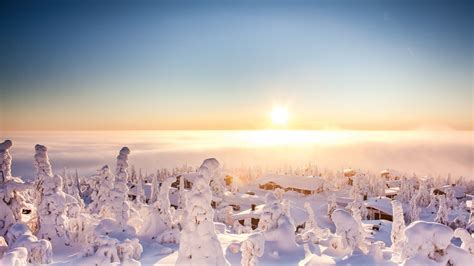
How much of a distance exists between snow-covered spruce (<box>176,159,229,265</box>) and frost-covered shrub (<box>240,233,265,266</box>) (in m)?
1.39

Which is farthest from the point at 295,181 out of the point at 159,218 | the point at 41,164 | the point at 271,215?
the point at 41,164

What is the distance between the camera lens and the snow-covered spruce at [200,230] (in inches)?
431

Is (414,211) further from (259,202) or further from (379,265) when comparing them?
(379,265)

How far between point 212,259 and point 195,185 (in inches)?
98.4

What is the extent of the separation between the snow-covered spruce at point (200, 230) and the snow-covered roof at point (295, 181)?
51303 millimetres

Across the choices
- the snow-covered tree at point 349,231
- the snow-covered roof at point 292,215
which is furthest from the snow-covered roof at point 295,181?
the snow-covered tree at point 349,231

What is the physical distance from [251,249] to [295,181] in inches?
2017

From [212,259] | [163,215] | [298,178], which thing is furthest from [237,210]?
[212,259]

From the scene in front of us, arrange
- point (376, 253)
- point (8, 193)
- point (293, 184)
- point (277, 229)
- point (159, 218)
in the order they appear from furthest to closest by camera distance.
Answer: point (293, 184), point (159, 218), point (277, 229), point (8, 193), point (376, 253)

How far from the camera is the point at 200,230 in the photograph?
11.1m

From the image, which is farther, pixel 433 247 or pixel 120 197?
pixel 120 197

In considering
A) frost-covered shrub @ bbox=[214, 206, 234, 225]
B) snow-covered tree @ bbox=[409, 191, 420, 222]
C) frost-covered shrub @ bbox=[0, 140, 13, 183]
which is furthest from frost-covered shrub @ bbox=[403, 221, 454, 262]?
snow-covered tree @ bbox=[409, 191, 420, 222]

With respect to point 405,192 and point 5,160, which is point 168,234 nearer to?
point 5,160

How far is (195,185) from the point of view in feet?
36.1
